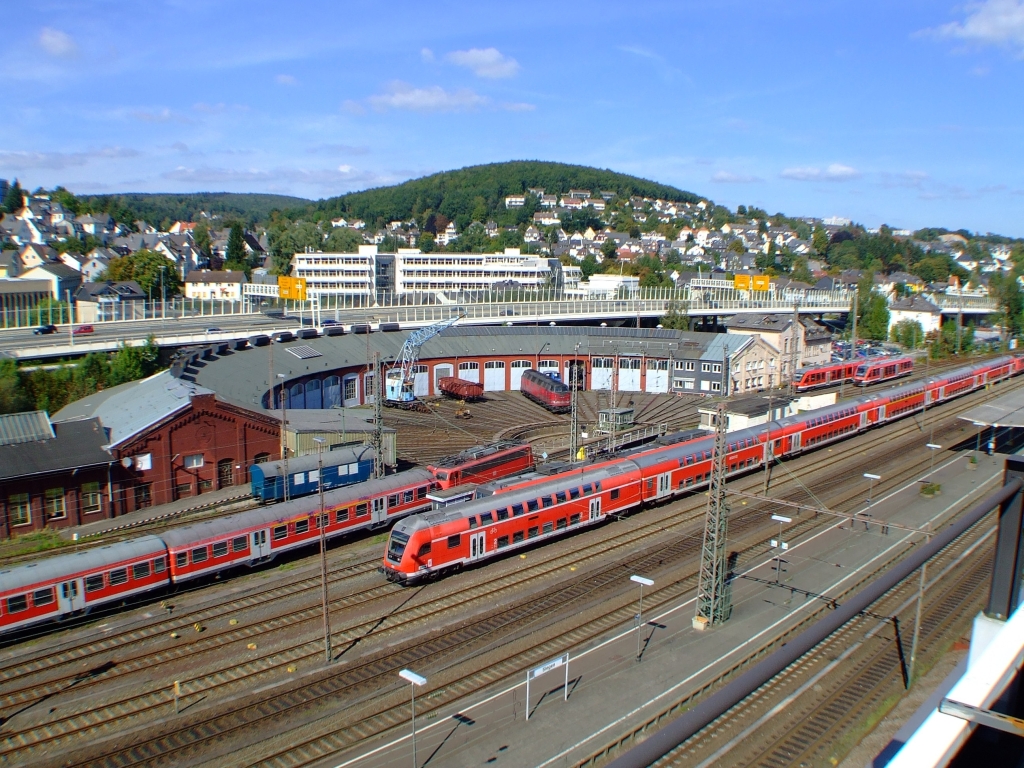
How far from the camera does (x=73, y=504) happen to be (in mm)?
26141

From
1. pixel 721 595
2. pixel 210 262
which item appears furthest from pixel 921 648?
pixel 210 262

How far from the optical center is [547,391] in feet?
155

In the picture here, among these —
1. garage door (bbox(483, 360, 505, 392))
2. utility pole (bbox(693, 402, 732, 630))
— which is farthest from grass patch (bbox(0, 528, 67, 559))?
garage door (bbox(483, 360, 505, 392))

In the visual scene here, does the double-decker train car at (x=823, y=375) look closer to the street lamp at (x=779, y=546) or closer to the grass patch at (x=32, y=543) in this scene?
the street lamp at (x=779, y=546)

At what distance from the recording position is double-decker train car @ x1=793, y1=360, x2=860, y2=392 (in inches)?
2037

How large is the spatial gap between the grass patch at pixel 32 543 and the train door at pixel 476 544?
44.0 ft

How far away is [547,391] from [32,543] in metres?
29.3

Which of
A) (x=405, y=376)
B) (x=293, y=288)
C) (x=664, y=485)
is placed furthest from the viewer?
(x=293, y=288)

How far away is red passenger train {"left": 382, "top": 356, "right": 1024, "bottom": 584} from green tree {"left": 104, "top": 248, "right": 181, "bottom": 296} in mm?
60242

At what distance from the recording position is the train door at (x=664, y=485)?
2769cm

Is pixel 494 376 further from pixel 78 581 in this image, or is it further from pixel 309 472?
Answer: pixel 78 581

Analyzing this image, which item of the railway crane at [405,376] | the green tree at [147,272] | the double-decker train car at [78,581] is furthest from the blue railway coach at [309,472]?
the green tree at [147,272]

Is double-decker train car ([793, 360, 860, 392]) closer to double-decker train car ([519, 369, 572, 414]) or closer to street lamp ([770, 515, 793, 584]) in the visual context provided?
double-decker train car ([519, 369, 572, 414])

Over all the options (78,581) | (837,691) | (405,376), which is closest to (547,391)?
(405,376)
